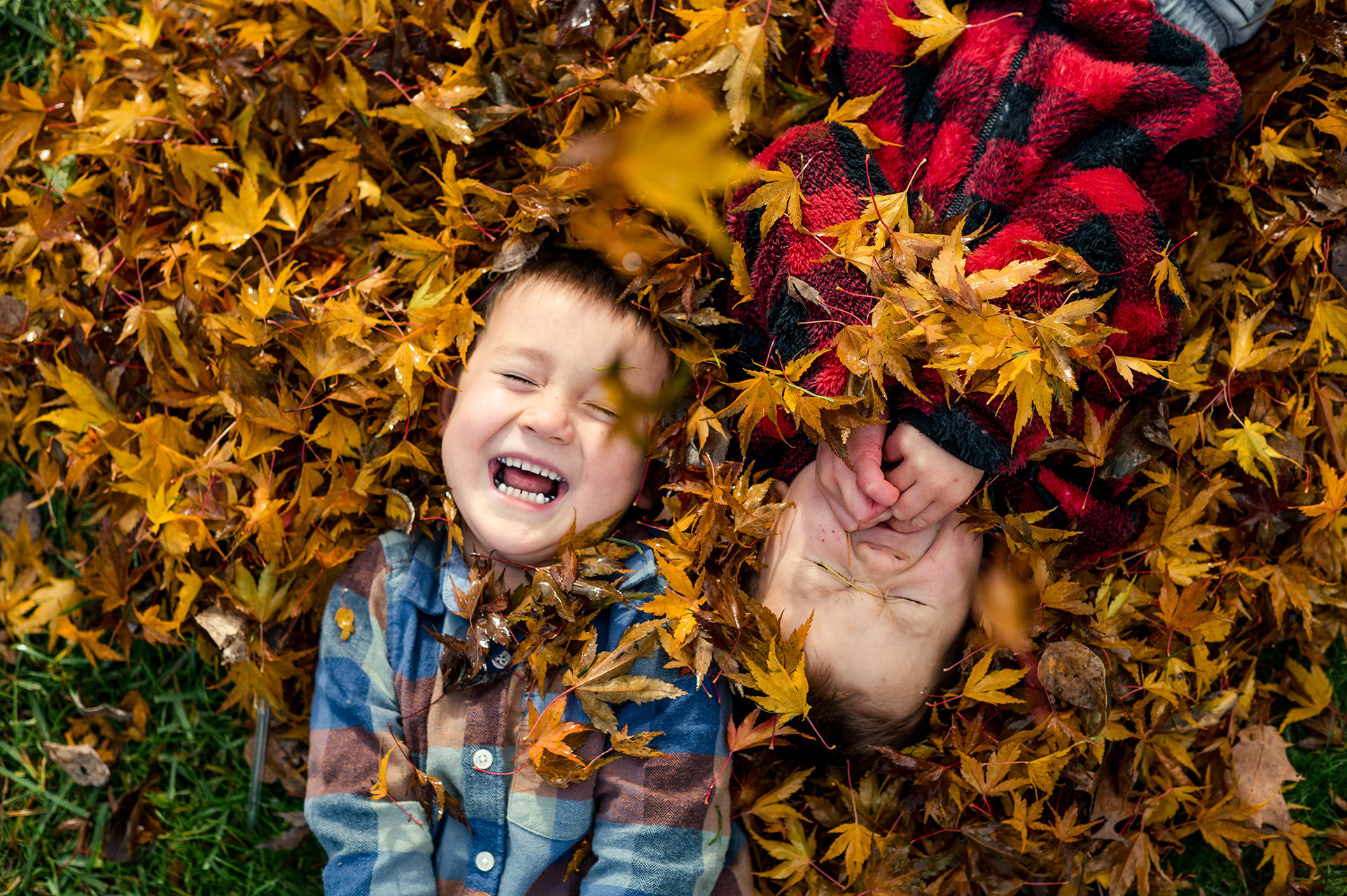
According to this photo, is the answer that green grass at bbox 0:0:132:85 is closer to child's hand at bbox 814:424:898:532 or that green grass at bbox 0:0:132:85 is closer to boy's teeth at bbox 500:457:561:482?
boy's teeth at bbox 500:457:561:482

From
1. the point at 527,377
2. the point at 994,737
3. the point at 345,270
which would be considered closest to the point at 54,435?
the point at 345,270

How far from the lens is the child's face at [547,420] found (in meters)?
2.19

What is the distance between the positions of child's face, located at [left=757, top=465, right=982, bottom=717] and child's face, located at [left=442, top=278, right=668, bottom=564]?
0.48 meters

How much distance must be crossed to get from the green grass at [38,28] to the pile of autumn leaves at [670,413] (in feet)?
0.70

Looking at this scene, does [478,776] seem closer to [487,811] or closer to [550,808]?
[487,811]

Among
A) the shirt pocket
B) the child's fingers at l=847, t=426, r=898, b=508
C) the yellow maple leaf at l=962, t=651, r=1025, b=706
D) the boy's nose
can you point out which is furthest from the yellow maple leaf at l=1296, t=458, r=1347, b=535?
the shirt pocket

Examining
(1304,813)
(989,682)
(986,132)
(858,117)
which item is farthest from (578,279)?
(1304,813)

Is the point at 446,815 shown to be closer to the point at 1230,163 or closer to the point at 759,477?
Result: the point at 759,477

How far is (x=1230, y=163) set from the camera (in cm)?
240

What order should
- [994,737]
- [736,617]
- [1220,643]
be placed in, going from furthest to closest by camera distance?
[1220,643] → [994,737] → [736,617]

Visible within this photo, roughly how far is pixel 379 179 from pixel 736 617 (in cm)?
158

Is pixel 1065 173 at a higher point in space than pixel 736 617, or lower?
higher

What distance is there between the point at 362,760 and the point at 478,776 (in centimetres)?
30

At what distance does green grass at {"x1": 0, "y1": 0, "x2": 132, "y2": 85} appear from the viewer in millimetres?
2717
